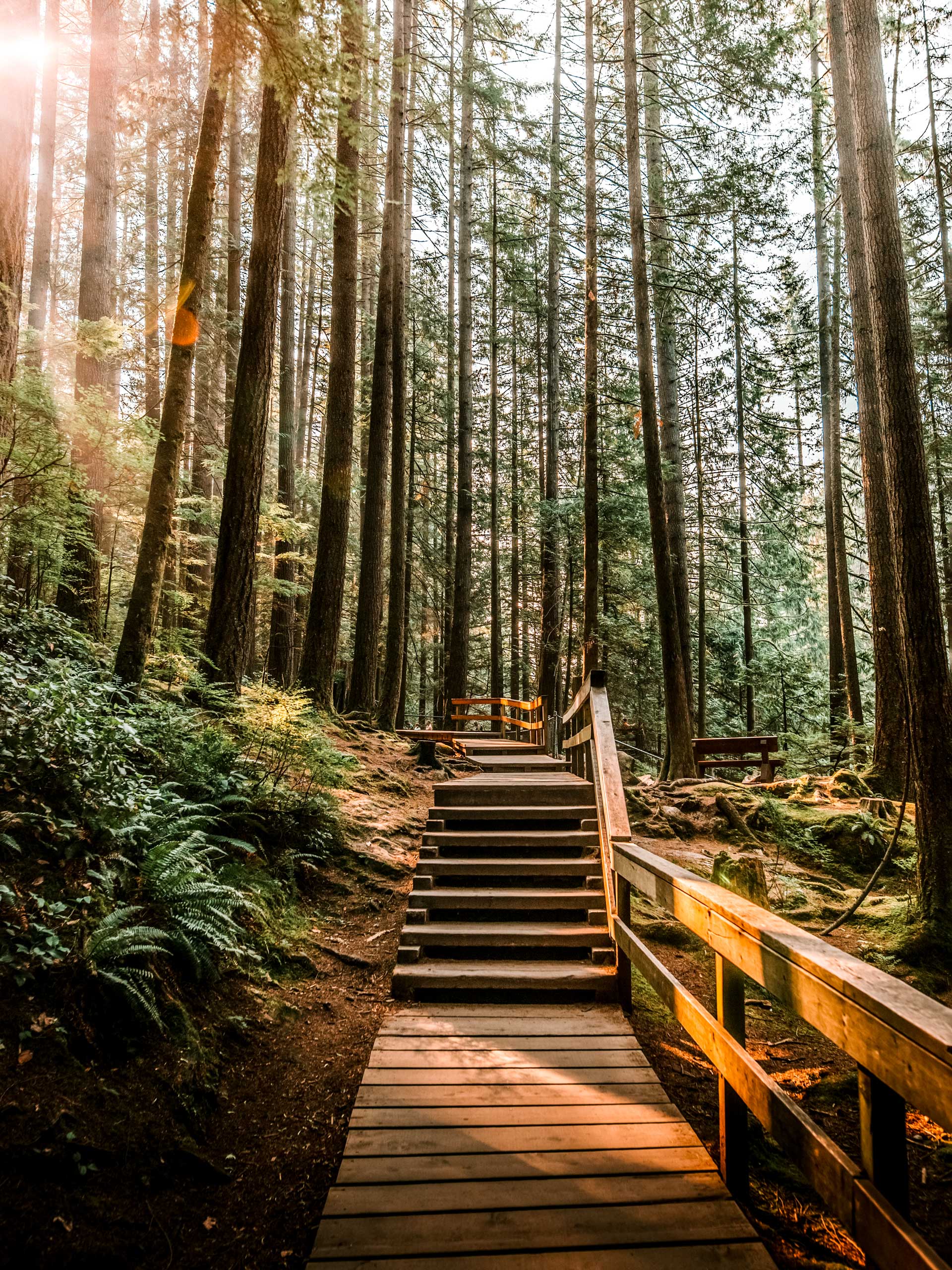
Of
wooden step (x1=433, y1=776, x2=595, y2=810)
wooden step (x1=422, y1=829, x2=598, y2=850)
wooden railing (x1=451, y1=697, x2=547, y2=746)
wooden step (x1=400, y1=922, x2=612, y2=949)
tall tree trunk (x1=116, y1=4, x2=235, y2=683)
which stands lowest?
wooden step (x1=400, y1=922, x2=612, y2=949)

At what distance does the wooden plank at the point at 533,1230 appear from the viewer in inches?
87.7

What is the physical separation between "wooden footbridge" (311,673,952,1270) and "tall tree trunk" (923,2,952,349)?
17.9 m

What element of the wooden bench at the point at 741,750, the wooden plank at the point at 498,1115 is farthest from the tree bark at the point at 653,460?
the wooden plank at the point at 498,1115

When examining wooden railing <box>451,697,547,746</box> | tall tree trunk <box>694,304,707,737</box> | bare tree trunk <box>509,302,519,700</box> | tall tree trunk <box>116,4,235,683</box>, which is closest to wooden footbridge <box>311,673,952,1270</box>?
tall tree trunk <box>116,4,235,683</box>

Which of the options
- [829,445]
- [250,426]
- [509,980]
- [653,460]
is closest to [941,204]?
[829,445]

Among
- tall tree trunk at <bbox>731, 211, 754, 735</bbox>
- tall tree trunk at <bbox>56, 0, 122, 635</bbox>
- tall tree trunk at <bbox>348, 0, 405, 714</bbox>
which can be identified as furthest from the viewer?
tall tree trunk at <bbox>731, 211, 754, 735</bbox>

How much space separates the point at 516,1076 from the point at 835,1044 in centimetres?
173

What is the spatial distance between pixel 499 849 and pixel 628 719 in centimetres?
1505

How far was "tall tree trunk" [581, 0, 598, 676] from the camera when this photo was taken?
11.3 m

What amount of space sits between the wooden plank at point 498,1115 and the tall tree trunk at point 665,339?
10.2 meters

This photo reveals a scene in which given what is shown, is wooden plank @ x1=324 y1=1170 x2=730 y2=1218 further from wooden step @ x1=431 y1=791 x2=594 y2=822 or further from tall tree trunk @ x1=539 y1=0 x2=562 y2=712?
tall tree trunk @ x1=539 y1=0 x2=562 y2=712

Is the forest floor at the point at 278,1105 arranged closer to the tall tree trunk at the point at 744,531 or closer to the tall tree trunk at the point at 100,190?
the tall tree trunk at the point at 100,190

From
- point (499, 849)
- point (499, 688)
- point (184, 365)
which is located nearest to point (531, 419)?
point (499, 688)

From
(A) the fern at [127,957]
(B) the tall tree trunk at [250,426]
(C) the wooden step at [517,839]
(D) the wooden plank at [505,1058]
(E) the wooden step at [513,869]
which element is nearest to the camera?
(A) the fern at [127,957]
